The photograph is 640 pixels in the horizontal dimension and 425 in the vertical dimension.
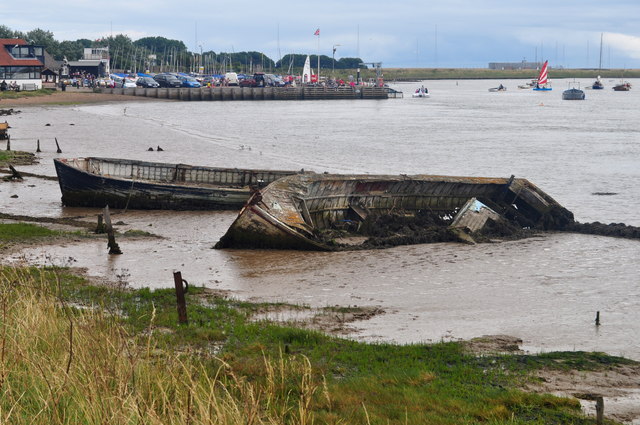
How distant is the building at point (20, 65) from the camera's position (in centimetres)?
9412

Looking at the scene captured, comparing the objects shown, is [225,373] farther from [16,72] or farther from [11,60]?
[11,60]

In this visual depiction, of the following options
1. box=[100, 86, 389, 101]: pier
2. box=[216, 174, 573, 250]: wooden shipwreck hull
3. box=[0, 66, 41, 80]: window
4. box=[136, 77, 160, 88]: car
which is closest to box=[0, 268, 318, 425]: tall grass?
box=[216, 174, 573, 250]: wooden shipwreck hull

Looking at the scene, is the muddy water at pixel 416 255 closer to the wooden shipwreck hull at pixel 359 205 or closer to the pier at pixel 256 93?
the wooden shipwreck hull at pixel 359 205

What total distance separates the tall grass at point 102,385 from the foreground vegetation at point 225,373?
2cm

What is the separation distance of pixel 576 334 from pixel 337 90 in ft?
379

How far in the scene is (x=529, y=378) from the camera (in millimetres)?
10688

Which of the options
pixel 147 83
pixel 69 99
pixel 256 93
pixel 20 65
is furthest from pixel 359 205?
pixel 256 93

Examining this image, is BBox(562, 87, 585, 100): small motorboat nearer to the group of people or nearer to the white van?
the white van

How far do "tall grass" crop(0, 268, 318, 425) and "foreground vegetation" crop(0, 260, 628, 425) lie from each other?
0.02 metres

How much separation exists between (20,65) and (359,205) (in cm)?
8132

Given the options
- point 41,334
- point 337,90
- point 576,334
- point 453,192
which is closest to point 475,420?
point 41,334

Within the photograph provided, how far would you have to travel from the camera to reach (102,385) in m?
7.36

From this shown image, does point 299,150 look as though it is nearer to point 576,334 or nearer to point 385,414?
point 576,334

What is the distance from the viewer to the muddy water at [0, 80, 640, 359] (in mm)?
15258
